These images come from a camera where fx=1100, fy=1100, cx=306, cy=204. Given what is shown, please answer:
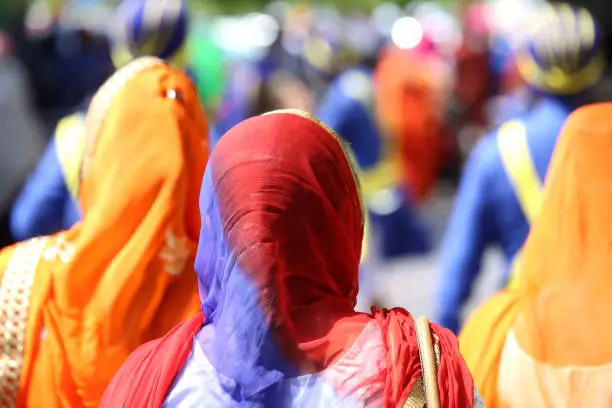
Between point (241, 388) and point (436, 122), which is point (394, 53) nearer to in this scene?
point (436, 122)

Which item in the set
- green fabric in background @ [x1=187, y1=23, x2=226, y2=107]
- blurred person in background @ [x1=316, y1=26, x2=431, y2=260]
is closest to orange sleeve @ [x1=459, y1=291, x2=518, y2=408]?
blurred person in background @ [x1=316, y1=26, x2=431, y2=260]

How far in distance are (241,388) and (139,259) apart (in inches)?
25.4

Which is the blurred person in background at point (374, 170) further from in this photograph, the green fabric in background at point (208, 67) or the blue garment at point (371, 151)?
the green fabric in background at point (208, 67)

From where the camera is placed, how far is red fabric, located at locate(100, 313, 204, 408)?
193cm

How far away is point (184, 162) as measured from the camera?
8.21 feet

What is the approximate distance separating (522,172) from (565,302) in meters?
1.16

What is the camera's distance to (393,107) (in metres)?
9.04

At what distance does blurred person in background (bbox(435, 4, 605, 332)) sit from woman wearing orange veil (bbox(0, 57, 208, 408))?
1318 millimetres

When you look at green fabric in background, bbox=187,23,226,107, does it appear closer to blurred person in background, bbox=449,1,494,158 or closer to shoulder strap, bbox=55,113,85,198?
blurred person in background, bbox=449,1,494,158

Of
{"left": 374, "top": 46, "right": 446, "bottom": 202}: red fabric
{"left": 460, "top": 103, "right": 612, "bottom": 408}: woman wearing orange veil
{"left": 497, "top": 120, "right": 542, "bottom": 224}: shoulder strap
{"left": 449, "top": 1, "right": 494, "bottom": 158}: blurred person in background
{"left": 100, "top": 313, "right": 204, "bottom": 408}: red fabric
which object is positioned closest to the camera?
{"left": 100, "top": 313, "right": 204, "bottom": 408}: red fabric

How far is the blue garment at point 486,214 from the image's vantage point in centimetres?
351

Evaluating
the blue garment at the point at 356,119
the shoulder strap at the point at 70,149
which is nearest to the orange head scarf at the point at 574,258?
the shoulder strap at the point at 70,149

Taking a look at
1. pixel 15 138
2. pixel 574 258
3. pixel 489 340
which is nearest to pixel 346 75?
pixel 15 138

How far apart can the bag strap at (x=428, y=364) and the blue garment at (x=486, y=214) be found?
5.57ft
